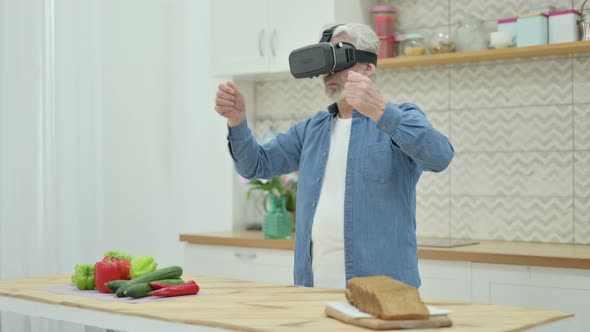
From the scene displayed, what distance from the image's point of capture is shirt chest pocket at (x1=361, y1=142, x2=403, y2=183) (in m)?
2.46

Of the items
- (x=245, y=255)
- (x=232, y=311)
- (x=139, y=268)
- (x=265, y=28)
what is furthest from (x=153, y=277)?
(x=265, y=28)

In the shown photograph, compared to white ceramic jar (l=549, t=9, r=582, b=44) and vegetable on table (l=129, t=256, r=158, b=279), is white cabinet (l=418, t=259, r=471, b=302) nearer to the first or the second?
white ceramic jar (l=549, t=9, r=582, b=44)

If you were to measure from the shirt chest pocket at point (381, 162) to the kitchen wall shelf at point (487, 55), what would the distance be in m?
1.29

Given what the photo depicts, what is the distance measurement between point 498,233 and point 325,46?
1763 millimetres

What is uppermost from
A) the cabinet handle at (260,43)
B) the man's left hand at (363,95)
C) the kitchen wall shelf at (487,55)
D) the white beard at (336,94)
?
A: the cabinet handle at (260,43)

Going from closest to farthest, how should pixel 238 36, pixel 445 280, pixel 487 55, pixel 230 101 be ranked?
pixel 230 101, pixel 445 280, pixel 487 55, pixel 238 36

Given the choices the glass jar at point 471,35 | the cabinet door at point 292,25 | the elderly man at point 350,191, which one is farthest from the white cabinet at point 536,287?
the cabinet door at point 292,25

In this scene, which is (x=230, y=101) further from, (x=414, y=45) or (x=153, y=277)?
(x=414, y=45)

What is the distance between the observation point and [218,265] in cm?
417

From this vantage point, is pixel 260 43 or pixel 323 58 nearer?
pixel 323 58

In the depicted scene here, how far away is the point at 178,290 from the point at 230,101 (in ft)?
2.25

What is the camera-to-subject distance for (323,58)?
95.3 inches

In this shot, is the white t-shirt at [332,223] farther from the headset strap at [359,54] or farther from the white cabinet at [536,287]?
the white cabinet at [536,287]

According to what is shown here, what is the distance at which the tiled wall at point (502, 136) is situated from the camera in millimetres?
3609
